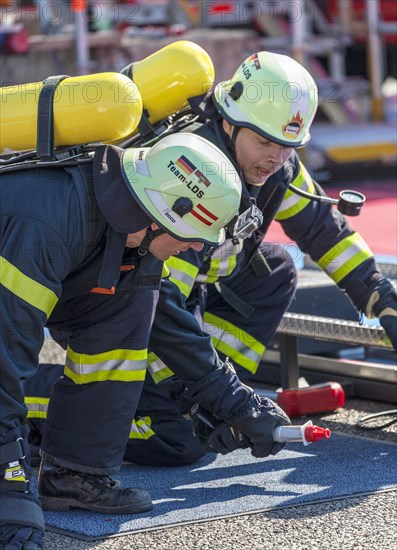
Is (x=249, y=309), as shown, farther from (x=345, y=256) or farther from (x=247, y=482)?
(x=247, y=482)

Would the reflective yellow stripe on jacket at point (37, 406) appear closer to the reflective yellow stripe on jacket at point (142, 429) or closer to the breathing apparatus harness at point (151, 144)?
the reflective yellow stripe on jacket at point (142, 429)

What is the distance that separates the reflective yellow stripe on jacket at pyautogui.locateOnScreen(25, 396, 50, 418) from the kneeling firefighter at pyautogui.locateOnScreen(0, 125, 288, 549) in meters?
0.48

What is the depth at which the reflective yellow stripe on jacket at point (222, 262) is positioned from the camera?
4254 mm

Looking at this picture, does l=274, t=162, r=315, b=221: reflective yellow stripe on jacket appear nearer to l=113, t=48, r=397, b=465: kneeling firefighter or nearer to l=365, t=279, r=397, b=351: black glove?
l=113, t=48, r=397, b=465: kneeling firefighter

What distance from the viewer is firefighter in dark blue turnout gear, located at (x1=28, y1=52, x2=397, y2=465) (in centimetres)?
376

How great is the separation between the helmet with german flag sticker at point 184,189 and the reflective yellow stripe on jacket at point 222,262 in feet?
3.10

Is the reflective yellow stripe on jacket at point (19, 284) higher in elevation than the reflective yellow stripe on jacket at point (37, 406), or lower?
higher

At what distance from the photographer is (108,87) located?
353 cm

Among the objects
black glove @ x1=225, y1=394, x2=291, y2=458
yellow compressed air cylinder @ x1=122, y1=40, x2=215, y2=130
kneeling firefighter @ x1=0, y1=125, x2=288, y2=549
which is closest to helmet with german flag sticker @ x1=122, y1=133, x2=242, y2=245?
kneeling firefighter @ x1=0, y1=125, x2=288, y2=549

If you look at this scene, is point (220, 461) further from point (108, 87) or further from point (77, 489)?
point (108, 87)

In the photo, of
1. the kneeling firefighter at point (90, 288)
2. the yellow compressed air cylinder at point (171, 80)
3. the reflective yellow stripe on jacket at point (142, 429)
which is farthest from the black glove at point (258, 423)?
the yellow compressed air cylinder at point (171, 80)

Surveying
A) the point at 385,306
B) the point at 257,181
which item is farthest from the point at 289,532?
the point at 257,181

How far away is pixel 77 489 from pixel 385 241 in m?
4.65

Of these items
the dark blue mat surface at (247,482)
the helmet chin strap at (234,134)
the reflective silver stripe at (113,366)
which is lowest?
the dark blue mat surface at (247,482)
